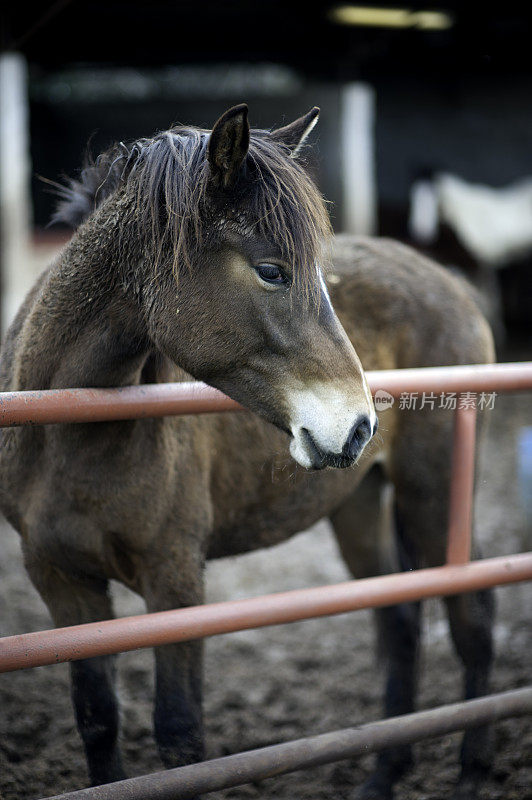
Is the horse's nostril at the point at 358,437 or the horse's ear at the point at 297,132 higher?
the horse's ear at the point at 297,132

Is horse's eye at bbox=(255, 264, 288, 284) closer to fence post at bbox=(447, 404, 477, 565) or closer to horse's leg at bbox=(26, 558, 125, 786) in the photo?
fence post at bbox=(447, 404, 477, 565)

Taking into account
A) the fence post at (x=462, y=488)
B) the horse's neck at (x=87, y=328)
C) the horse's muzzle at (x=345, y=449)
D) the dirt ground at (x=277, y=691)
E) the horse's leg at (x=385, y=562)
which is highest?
the horse's neck at (x=87, y=328)

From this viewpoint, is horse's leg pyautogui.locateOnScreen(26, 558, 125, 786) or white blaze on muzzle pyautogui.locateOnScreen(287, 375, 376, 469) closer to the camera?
white blaze on muzzle pyautogui.locateOnScreen(287, 375, 376, 469)

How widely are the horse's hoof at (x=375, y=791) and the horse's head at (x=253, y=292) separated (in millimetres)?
1661

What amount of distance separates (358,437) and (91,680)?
1.14 meters

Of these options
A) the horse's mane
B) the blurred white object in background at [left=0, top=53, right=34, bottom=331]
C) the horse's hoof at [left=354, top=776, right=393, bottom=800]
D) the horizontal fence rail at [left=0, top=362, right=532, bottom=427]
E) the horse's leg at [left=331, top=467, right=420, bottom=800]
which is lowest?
the horse's hoof at [left=354, top=776, right=393, bottom=800]

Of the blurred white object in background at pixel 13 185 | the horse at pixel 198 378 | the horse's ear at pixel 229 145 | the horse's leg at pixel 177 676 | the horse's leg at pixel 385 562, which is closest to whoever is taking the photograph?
the horse's ear at pixel 229 145

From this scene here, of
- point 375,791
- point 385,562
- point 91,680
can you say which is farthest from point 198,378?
point 375,791

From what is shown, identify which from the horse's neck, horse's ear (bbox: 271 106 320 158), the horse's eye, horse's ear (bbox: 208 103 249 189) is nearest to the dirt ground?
the horse's neck

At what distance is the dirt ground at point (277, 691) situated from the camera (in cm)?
256

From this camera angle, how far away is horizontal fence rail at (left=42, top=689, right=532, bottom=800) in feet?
5.17

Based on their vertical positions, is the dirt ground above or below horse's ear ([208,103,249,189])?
below

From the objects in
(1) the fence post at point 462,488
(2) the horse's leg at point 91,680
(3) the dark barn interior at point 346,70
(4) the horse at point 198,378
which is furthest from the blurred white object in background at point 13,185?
(1) the fence post at point 462,488

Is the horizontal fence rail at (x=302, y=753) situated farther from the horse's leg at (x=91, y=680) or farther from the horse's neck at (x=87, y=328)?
the horse's neck at (x=87, y=328)
